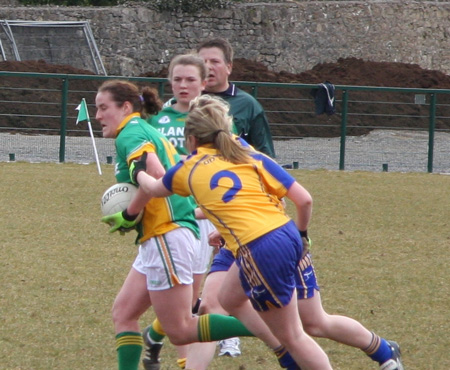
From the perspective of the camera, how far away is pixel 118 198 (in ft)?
15.1

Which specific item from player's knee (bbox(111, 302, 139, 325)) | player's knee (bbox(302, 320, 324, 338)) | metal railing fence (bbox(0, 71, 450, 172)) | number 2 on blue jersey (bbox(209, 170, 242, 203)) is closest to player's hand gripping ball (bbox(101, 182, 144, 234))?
player's knee (bbox(111, 302, 139, 325))

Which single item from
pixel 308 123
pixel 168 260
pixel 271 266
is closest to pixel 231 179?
pixel 271 266

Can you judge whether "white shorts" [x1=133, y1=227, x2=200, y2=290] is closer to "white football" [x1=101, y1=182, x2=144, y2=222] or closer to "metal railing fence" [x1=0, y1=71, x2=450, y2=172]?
"white football" [x1=101, y1=182, x2=144, y2=222]

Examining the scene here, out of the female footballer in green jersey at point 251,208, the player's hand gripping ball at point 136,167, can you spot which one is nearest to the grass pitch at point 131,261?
the female footballer in green jersey at point 251,208

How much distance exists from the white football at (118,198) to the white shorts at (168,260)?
0.17m

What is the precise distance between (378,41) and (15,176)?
19.6 meters

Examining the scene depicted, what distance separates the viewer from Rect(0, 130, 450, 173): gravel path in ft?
62.3

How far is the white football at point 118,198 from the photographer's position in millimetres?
4586

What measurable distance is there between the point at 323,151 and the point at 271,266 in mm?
16044

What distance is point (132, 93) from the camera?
4.79 metres

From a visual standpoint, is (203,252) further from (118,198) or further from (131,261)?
(131,261)

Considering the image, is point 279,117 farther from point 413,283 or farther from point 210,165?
point 210,165

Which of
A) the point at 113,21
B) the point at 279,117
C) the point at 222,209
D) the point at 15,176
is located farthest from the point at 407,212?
the point at 113,21

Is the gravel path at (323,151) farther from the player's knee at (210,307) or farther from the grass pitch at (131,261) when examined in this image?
the player's knee at (210,307)
